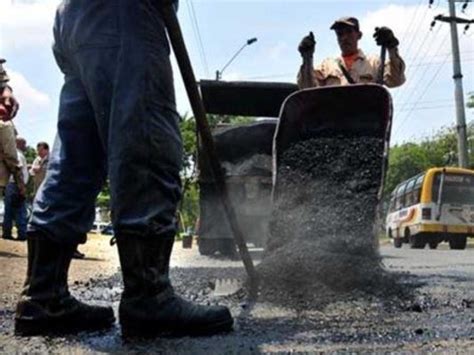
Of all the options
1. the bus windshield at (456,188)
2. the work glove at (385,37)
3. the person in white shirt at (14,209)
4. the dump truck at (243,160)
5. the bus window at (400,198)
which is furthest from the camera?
the bus window at (400,198)

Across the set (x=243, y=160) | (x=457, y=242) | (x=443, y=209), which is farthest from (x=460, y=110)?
(x=243, y=160)

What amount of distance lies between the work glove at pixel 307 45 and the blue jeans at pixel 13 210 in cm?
595

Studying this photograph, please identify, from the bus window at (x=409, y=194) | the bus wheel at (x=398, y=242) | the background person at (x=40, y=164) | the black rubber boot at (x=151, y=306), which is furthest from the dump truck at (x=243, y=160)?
the bus wheel at (x=398, y=242)

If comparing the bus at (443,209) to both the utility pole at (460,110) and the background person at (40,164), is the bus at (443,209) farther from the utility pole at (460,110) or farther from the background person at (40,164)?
the background person at (40,164)

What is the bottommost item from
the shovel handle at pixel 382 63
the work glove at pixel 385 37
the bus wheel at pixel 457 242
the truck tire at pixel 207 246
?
the truck tire at pixel 207 246

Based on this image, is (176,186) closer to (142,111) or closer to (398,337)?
(142,111)

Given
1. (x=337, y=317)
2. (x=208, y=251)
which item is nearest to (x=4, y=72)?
(x=337, y=317)

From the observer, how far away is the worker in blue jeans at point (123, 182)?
103 inches

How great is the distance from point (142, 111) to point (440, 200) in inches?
942

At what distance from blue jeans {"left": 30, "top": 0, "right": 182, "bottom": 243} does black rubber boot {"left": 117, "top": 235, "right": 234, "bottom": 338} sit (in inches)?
2.7

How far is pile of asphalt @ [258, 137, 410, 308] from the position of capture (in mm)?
3854

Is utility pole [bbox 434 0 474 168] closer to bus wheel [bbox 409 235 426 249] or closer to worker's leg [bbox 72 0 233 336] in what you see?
bus wheel [bbox 409 235 426 249]

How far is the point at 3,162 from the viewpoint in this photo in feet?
27.2

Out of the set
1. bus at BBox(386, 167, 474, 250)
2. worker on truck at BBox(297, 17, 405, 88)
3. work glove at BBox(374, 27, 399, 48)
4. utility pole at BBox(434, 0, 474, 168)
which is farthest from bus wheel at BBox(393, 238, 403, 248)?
work glove at BBox(374, 27, 399, 48)
